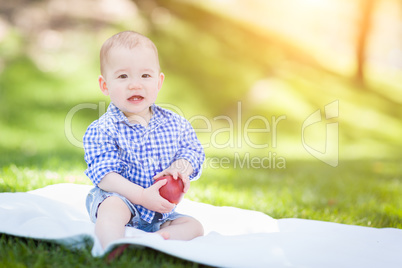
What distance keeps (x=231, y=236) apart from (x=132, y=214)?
537 mm

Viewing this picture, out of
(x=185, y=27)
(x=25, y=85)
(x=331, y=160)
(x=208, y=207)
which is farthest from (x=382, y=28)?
(x=208, y=207)

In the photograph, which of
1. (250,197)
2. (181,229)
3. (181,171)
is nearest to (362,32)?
(250,197)

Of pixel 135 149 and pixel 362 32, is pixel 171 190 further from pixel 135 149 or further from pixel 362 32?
pixel 362 32

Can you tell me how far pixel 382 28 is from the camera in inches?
771

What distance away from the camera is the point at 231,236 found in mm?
2291

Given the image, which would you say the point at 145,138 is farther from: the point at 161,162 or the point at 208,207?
the point at 208,207

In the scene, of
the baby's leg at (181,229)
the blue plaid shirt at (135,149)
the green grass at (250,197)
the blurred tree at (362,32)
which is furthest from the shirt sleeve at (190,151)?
the blurred tree at (362,32)

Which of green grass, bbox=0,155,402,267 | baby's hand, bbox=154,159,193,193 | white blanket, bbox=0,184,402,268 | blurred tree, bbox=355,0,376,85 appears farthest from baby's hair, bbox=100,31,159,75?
blurred tree, bbox=355,0,376,85

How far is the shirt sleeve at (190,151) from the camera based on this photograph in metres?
2.49

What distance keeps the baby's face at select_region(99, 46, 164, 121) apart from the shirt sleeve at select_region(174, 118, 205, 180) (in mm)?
329

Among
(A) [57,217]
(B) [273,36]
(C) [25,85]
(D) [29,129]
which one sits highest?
(B) [273,36]

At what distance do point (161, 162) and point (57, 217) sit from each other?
0.64 m

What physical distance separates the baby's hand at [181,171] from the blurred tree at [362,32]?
36.0 ft

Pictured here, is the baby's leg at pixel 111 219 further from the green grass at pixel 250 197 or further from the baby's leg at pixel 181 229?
the baby's leg at pixel 181 229
